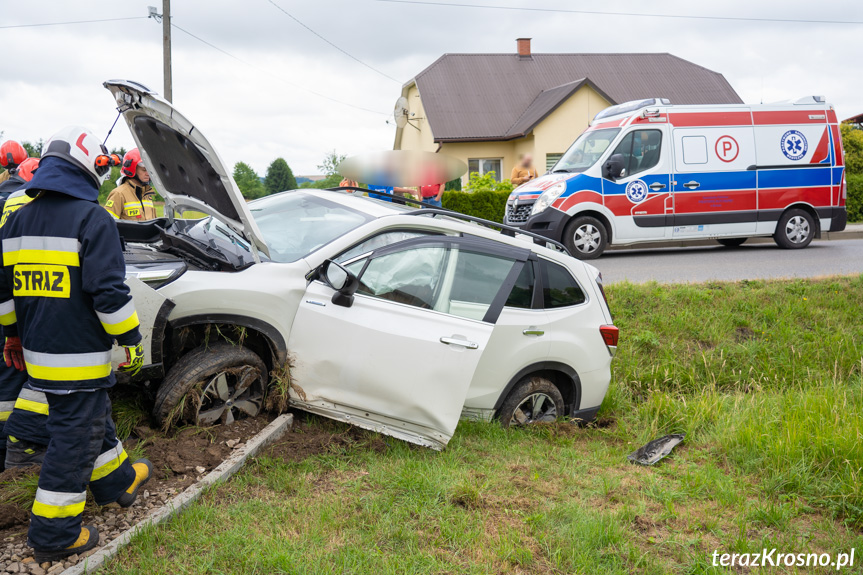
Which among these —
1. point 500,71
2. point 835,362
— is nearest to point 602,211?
point 835,362

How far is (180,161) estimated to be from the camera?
444 centimetres

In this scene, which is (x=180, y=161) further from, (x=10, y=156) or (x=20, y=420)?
(x=10, y=156)

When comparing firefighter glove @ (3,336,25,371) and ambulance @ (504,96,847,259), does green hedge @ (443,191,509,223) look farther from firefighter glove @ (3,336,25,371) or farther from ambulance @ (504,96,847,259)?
firefighter glove @ (3,336,25,371)

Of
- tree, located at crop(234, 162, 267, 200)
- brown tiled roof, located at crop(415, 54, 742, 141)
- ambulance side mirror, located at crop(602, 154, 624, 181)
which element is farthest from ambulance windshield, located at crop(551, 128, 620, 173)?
tree, located at crop(234, 162, 267, 200)

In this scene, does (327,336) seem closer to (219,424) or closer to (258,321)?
(258,321)

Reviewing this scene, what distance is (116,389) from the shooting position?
4453mm

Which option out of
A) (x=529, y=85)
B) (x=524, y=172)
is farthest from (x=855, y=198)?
(x=529, y=85)

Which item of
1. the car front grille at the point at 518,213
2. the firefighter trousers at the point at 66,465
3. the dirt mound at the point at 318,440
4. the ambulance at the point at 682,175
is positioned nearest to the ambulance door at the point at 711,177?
the ambulance at the point at 682,175

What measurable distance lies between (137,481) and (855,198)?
20.5 meters

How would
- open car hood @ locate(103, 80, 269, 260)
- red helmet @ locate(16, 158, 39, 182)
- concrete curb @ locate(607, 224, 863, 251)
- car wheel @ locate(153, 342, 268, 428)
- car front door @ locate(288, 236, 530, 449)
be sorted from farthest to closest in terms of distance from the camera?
concrete curb @ locate(607, 224, 863, 251) → red helmet @ locate(16, 158, 39, 182) → car front door @ locate(288, 236, 530, 449) → car wheel @ locate(153, 342, 268, 428) → open car hood @ locate(103, 80, 269, 260)

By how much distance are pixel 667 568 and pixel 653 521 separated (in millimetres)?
479

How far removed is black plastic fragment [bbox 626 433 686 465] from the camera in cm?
493

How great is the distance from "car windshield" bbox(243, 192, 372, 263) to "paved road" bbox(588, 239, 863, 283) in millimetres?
5334

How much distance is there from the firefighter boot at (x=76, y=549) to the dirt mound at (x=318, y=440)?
114 centimetres
